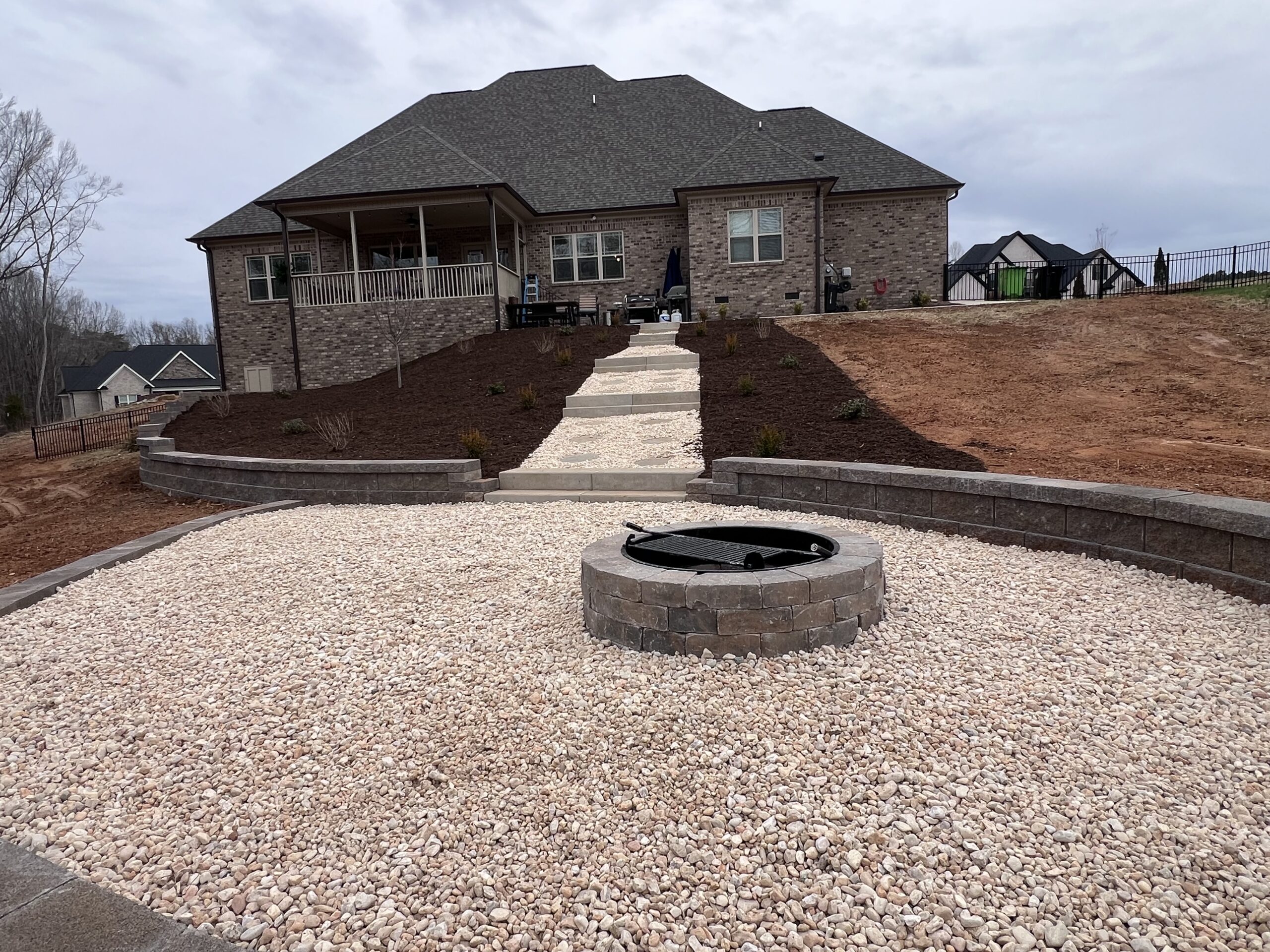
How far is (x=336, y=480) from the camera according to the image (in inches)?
332

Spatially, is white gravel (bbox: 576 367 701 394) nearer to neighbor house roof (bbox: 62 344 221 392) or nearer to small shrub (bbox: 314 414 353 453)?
small shrub (bbox: 314 414 353 453)

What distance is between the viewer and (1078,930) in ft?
6.35

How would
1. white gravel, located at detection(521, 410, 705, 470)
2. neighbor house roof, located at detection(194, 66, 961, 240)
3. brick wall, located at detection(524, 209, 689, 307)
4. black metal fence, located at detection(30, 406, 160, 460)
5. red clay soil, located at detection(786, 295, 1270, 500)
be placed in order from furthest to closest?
1. brick wall, located at detection(524, 209, 689, 307)
2. neighbor house roof, located at detection(194, 66, 961, 240)
3. black metal fence, located at detection(30, 406, 160, 460)
4. white gravel, located at detection(521, 410, 705, 470)
5. red clay soil, located at detection(786, 295, 1270, 500)

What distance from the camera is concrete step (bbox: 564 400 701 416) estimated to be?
1059 centimetres

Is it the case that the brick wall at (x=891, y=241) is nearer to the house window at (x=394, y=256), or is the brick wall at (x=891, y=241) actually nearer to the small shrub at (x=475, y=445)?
the house window at (x=394, y=256)

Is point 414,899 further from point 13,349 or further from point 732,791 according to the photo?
point 13,349

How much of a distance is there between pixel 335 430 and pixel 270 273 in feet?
41.0

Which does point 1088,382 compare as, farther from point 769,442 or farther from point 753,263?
point 753,263

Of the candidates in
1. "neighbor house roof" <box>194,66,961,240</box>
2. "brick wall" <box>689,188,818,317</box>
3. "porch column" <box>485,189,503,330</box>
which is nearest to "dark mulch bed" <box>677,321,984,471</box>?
"brick wall" <box>689,188,818,317</box>

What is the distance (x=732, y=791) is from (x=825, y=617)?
1248 mm

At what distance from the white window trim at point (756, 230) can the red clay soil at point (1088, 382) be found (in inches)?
127

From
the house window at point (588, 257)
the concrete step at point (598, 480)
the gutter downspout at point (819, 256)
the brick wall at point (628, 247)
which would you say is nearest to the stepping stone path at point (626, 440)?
the concrete step at point (598, 480)

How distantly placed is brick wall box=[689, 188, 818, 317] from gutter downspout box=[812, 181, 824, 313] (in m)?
0.06

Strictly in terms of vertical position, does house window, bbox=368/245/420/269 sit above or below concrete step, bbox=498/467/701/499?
above
